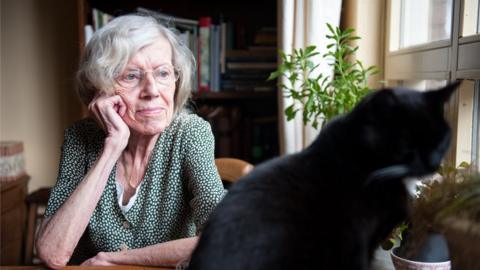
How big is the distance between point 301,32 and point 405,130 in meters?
1.13

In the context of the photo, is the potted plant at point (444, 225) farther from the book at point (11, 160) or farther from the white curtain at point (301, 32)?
the book at point (11, 160)

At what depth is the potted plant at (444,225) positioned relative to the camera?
544 mm

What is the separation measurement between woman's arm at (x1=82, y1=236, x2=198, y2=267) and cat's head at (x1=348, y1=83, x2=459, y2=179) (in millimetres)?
686

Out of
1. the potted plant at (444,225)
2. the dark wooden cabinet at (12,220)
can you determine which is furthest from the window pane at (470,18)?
the dark wooden cabinet at (12,220)

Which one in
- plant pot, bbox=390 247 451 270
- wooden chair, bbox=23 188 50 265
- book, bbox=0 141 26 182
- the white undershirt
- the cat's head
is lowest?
wooden chair, bbox=23 188 50 265

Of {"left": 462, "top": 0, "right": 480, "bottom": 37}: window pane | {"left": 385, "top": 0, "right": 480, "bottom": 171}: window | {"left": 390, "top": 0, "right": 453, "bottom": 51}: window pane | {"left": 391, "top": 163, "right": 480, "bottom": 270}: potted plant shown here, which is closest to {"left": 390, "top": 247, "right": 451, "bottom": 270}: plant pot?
{"left": 391, "top": 163, "right": 480, "bottom": 270}: potted plant

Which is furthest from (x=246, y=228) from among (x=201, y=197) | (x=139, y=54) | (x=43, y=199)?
(x=43, y=199)

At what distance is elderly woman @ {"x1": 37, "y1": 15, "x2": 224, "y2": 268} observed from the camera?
1.08 m

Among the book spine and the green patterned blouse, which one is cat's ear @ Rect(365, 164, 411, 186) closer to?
the green patterned blouse

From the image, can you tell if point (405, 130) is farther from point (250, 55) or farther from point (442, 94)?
point (250, 55)

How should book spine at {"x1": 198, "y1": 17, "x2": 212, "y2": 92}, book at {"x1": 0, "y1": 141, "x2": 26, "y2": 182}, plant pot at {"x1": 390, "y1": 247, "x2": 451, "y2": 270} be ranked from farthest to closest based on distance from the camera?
book at {"x1": 0, "y1": 141, "x2": 26, "y2": 182} < book spine at {"x1": 198, "y1": 17, "x2": 212, "y2": 92} < plant pot at {"x1": 390, "y1": 247, "x2": 451, "y2": 270}

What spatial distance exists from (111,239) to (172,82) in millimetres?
449

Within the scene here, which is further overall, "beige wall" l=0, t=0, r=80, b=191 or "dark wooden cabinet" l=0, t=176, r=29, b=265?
"beige wall" l=0, t=0, r=80, b=191

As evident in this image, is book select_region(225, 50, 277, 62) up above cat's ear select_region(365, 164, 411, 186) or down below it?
above
